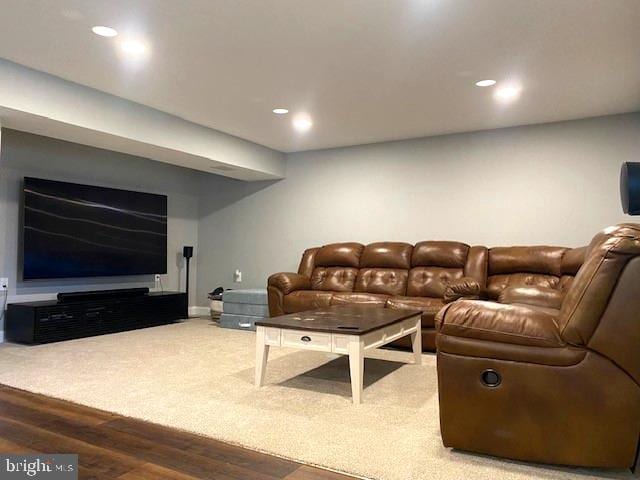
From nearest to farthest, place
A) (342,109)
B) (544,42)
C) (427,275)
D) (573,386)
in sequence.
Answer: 1. (573,386)
2. (544,42)
3. (342,109)
4. (427,275)

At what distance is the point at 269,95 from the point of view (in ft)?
12.9

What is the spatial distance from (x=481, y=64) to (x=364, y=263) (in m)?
2.61

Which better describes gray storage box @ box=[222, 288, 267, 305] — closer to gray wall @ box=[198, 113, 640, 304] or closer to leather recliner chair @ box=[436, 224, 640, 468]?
gray wall @ box=[198, 113, 640, 304]

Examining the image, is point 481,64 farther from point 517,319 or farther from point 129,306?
point 129,306

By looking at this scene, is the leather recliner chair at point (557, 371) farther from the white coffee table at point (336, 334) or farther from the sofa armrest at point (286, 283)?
the sofa armrest at point (286, 283)

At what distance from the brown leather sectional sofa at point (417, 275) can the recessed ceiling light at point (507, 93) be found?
143cm

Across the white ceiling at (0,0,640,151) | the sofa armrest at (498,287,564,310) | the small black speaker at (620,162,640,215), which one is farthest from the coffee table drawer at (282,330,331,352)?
the white ceiling at (0,0,640,151)

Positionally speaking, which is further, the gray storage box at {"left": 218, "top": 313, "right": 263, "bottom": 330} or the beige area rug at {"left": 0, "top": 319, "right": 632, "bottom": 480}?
the gray storage box at {"left": 218, "top": 313, "right": 263, "bottom": 330}

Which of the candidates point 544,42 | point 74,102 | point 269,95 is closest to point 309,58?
point 269,95

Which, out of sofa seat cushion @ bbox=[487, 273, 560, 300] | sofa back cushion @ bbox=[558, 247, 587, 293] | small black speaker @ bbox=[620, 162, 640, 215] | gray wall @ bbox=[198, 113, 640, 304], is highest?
gray wall @ bbox=[198, 113, 640, 304]

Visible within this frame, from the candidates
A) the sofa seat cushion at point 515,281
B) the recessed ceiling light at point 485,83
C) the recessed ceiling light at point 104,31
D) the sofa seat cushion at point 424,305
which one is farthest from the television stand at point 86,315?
the recessed ceiling light at point 485,83

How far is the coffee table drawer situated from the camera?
2.77 meters

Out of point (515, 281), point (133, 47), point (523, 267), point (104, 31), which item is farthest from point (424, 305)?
point (104, 31)

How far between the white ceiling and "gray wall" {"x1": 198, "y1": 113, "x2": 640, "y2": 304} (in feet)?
1.24
